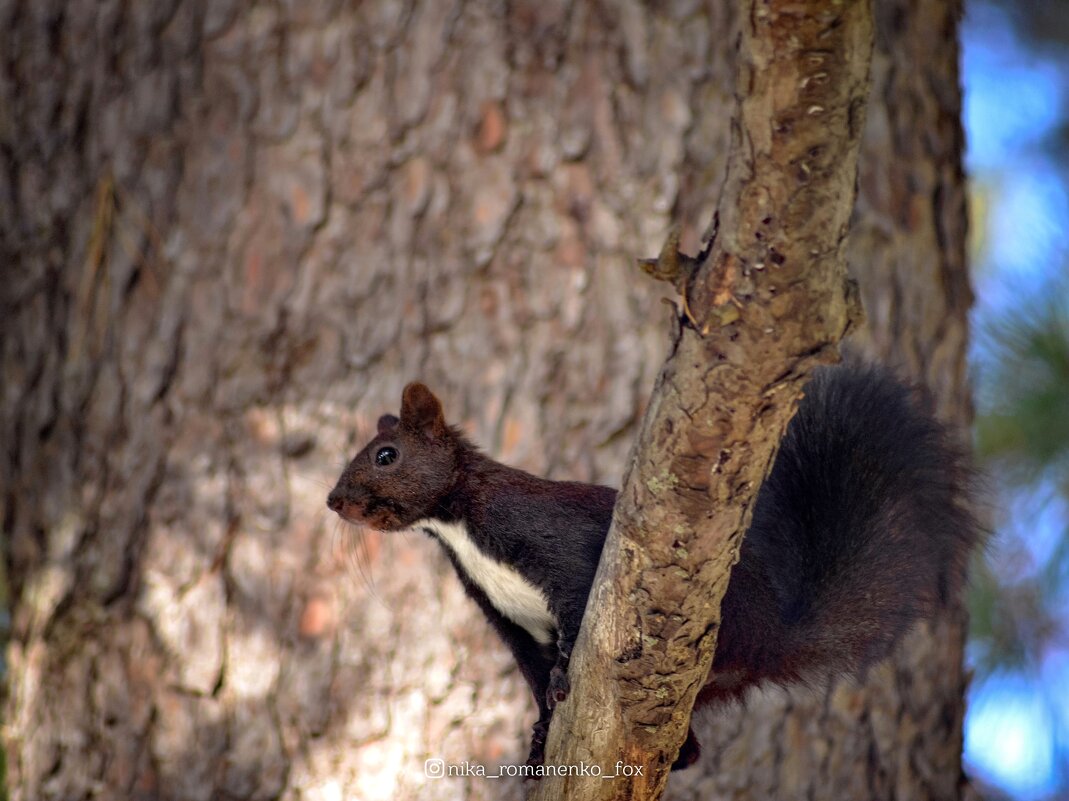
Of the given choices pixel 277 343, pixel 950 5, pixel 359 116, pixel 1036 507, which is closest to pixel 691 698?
pixel 277 343

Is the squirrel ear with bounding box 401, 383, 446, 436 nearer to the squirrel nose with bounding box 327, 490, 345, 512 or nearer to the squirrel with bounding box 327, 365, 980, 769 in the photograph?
the squirrel with bounding box 327, 365, 980, 769

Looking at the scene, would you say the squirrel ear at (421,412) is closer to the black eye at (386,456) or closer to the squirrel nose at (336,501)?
the black eye at (386,456)

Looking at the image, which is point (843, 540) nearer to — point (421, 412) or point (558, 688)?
point (558, 688)

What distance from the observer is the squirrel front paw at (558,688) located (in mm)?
1617

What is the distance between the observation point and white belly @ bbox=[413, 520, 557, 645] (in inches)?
73.9

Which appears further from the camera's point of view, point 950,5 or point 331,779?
point 950,5

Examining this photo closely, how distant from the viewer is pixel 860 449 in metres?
1.87

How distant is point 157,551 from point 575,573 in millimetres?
1156

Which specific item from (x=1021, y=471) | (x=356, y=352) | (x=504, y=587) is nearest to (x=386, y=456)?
(x=504, y=587)

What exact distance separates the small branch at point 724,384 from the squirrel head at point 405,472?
0.50m

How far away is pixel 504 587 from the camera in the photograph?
1902 millimetres

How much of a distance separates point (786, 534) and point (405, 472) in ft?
2.28

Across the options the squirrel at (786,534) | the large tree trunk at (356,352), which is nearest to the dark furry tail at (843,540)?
the squirrel at (786,534)

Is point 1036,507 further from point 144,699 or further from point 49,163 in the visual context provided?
point 49,163
